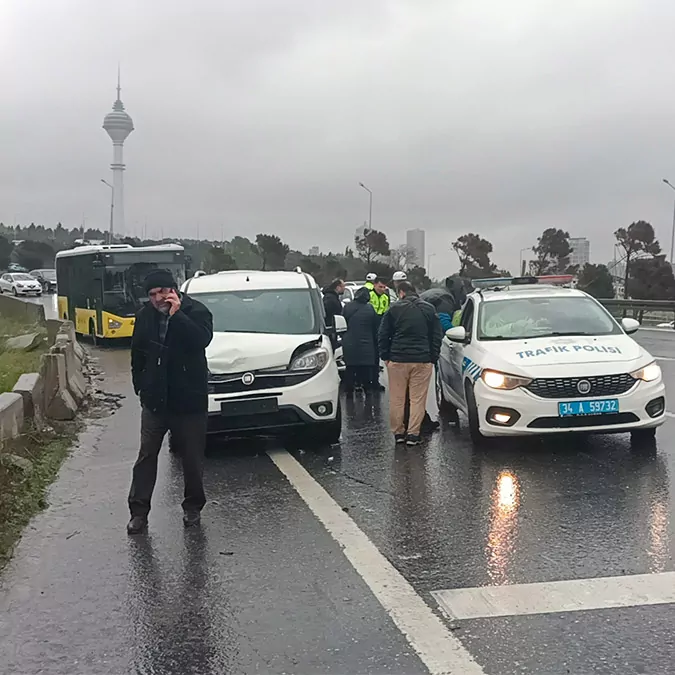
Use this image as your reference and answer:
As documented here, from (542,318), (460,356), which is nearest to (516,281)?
(542,318)

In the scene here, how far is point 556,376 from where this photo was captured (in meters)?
7.86

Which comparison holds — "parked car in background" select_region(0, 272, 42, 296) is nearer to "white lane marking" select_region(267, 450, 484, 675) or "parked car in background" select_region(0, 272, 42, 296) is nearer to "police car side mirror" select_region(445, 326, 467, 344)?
"police car side mirror" select_region(445, 326, 467, 344)

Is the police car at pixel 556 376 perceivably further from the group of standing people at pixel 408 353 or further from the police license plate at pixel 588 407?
the group of standing people at pixel 408 353

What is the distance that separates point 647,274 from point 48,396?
42.3 meters

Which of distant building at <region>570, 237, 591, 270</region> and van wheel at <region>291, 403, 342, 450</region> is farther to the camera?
distant building at <region>570, 237, 591, 270</region>

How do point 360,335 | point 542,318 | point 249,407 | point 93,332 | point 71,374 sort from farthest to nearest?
point 93,332, point 360,335, point 71,374, point 542,318, point 249,407

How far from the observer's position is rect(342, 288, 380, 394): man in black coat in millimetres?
12875

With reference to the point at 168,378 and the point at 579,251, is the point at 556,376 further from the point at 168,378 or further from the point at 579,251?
the point at 579,251

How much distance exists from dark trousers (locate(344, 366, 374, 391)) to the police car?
3939 millimetres

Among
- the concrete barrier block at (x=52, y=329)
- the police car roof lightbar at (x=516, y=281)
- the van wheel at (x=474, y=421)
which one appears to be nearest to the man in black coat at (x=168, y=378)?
the van wheel at (x=474, y=421)

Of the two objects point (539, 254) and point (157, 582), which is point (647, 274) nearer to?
point (539, 254)

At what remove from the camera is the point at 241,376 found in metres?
8.59

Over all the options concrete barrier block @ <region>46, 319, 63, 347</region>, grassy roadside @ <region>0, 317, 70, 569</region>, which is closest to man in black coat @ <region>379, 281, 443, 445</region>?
grassy roadside @ <region>0, 317, 70, 569</region>

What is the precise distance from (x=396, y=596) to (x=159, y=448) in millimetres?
2277
